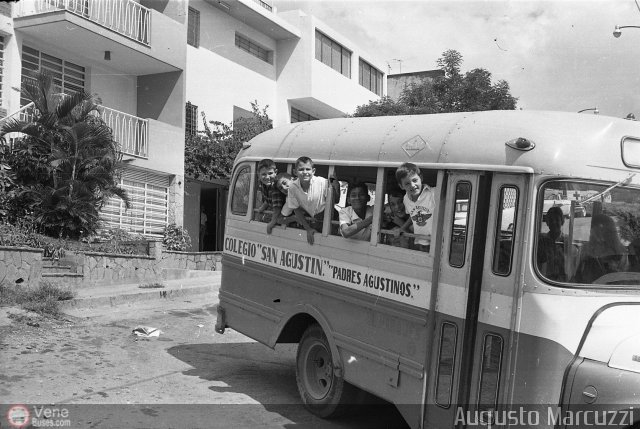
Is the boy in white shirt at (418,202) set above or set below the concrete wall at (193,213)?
above

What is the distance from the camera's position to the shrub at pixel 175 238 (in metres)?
18.4

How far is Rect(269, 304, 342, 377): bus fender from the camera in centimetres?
626

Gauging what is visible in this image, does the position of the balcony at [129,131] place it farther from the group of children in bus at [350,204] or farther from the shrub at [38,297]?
the group of children in bus at [350,204]

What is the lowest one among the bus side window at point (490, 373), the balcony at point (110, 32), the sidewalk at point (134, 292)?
the sidewalk at point (134, 292)

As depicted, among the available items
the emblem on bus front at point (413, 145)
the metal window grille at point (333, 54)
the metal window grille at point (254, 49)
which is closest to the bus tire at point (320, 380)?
the emblem on bus front at point (413, 145)

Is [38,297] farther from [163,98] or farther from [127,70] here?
[127,70]

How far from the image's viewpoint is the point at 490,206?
4.89 metres

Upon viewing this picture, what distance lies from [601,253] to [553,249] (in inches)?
13.2

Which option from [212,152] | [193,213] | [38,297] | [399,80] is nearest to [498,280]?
[38,297]

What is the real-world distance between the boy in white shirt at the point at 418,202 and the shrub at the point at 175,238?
13.7 meters

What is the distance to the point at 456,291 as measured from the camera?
5.05 meters

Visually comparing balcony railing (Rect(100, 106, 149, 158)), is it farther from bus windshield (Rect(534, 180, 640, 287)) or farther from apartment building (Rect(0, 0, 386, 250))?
bus windshield (Rect(534, 180, 640, 287))

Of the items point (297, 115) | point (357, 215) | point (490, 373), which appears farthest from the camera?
point (297, 115)

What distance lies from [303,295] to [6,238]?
7.87 metres
